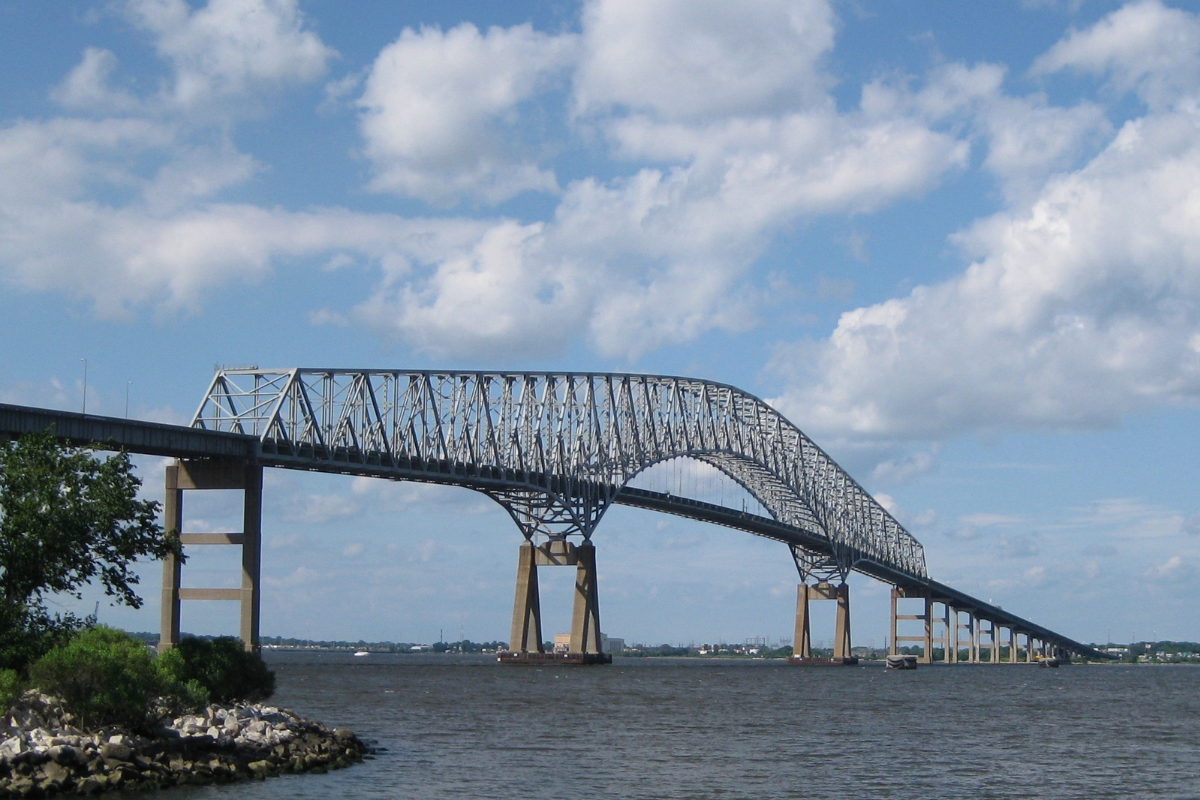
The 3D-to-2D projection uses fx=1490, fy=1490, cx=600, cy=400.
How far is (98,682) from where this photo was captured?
3472 centimetres

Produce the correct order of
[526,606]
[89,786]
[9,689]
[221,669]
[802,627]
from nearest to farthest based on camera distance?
[89,786]
[9,689]
[221,669]
[526,606]
[802,627]

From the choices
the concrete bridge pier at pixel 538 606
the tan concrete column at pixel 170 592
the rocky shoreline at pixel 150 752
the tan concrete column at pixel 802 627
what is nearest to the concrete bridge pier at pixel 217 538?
the tan concrete column at pixel 170 592

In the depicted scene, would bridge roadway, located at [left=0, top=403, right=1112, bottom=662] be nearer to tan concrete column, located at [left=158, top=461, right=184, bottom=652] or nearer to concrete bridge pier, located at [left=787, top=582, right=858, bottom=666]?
tan concrete column, located at [left=158, top=461, right=184, bottom=652]

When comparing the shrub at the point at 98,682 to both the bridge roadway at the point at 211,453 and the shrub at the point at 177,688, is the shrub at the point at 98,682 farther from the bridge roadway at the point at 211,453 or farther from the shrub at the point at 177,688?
the bridge roadway at the point at 211,453

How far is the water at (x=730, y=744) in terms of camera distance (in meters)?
36.5

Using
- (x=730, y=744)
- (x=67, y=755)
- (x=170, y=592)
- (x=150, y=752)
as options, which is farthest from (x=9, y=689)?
(x=170, y=592)

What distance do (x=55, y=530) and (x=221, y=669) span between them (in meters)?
7.29

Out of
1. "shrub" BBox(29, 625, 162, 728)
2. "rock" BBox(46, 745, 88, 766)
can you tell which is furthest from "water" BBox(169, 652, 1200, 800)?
"shrub" BBox(29, 625, 162, 728)

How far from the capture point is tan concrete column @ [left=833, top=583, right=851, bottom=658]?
16812 centimetres

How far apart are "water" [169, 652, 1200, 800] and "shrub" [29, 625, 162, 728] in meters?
3.21

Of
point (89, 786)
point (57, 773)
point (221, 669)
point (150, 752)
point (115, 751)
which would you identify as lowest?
point (89, 786)

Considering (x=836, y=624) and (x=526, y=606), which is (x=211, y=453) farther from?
(x=836, y=624)

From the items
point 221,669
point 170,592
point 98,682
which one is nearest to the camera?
point 98,682

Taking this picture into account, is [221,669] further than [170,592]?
No
